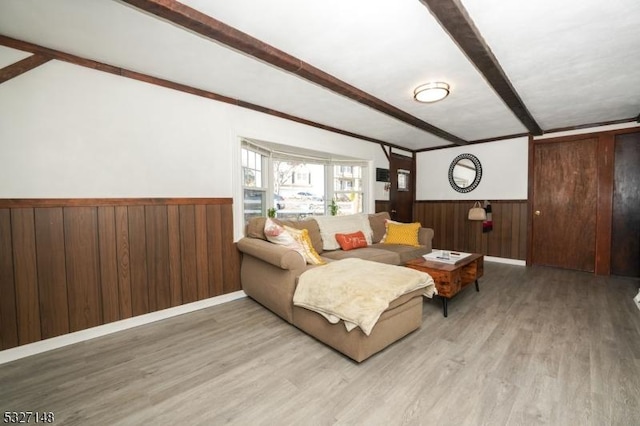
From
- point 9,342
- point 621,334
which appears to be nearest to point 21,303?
point 9,342

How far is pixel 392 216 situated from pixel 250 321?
3.76m

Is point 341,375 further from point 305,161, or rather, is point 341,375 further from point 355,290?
point 305,161

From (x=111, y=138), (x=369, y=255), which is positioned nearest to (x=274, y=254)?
(x=369, y=255)

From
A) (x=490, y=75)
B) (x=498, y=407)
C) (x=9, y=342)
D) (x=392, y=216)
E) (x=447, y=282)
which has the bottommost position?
(x=498, y=407)

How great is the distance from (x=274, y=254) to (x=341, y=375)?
108 centimetres

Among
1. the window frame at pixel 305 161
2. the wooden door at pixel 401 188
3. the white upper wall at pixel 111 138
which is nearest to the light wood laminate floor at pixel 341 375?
the white upper wall at pixel 111 138

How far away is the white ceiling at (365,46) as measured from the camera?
1.63 metres

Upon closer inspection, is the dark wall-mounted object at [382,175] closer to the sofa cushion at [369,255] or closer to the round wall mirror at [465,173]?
the round wall mirror at [465,173]

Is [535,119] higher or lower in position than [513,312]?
higher

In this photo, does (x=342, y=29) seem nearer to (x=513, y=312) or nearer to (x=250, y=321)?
(x=250, y=321)

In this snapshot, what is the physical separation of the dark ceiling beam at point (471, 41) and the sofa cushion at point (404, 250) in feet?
6.82

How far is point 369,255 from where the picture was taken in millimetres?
3154

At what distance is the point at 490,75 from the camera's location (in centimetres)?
235

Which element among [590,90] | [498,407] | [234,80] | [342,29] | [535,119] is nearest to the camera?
[498,407]
